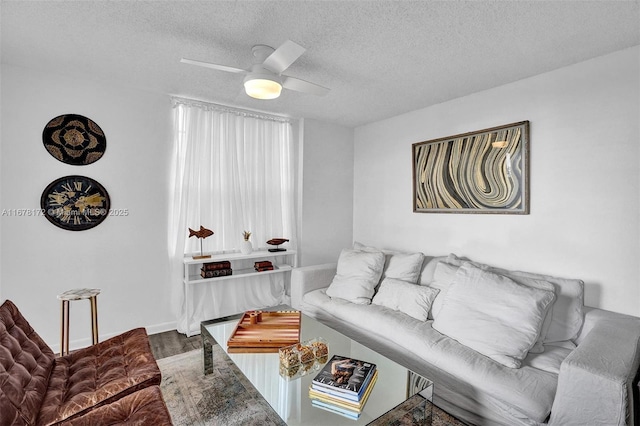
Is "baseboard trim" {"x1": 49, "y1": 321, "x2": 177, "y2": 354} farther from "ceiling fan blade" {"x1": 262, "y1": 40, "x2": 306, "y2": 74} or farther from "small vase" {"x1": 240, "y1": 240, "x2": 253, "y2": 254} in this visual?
"ceiling fan blade" {"x1": 262, "y1": 40, "x2": 306, "y2": 74}

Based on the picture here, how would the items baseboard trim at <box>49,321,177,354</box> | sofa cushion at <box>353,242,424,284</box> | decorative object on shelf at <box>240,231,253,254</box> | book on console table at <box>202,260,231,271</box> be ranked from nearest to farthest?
baseboard trim at <box>49,321,177,354</box>
sofa cushion at <box>353,242,424,284</box>
book on console table at <box>202,260,231,271</box>
decorative object on shelf at <box>240,231,253,254</box>

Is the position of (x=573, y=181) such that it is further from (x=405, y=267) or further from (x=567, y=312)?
(x=405, y=267)

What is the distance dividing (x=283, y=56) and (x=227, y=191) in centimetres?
199

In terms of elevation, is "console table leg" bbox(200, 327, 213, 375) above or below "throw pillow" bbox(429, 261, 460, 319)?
below

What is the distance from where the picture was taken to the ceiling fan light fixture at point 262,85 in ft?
6.78

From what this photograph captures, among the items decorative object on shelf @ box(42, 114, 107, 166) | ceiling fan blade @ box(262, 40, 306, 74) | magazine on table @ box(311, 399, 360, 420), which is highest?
ceiling fan blade @ box(262, 40, 306, 74)

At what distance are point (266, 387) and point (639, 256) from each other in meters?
2.55

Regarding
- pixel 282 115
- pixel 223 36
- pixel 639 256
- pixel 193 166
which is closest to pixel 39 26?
pixel 223 36

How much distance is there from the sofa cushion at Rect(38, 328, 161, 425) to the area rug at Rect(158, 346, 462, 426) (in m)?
0.47

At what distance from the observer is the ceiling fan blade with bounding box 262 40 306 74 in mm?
1791

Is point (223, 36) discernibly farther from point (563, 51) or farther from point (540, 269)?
point (540, 269)

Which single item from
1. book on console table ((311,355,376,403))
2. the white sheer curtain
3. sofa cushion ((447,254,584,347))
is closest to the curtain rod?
the white sheer curtain

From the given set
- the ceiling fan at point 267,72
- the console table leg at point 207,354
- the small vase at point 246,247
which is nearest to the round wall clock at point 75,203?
the small vase at point 246,247

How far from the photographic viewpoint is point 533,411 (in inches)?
63.1
